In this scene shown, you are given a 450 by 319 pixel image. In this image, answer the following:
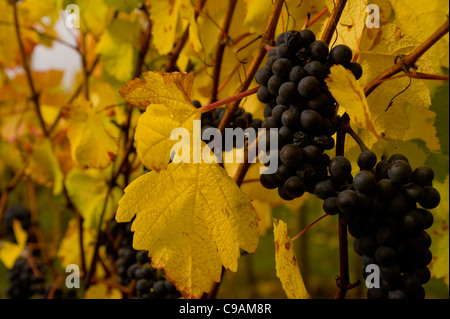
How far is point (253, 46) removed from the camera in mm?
715

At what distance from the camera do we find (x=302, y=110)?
0.44m

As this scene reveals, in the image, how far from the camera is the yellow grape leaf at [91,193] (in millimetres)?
891

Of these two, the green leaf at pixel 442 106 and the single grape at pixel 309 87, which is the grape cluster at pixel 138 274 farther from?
the green leaf at pixel 442 106

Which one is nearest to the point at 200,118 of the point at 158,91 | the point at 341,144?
the point at 158,91

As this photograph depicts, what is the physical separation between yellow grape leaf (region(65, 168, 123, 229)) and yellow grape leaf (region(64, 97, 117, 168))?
20 centimetres

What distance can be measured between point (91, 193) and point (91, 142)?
9.6 inches

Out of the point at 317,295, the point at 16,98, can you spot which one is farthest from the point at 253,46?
the point at 317,295

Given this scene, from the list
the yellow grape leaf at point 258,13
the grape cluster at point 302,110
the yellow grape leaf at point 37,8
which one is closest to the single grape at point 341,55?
the grape cluster at point 302,110

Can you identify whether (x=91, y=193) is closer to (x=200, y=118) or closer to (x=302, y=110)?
(x=200, y=118)

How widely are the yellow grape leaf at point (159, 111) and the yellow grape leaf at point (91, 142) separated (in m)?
0.24

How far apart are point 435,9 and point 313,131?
33 centimetres

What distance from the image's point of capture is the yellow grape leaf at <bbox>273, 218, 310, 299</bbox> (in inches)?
18.5

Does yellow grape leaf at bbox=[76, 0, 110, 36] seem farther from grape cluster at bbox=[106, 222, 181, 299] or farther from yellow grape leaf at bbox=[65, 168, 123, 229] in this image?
grape cluster at bbox=[106, 222, 181, 299]

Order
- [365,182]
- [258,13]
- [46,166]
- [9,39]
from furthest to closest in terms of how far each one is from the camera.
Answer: [9,39] < [46,166] < [258,13] < [365,182]
